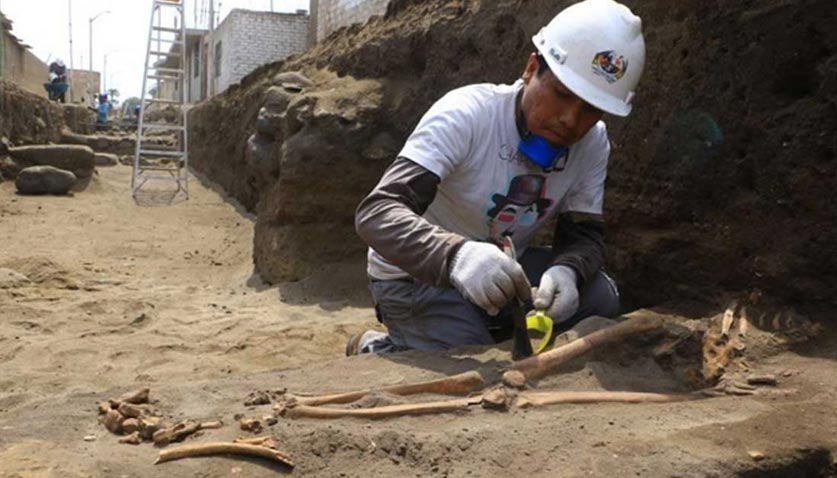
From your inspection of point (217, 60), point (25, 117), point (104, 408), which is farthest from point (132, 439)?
point (217, 60)

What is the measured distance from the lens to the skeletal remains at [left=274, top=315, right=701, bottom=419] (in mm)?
1964

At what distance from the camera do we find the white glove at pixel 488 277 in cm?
219

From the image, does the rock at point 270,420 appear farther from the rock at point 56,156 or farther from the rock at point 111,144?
the rock at point 111,144

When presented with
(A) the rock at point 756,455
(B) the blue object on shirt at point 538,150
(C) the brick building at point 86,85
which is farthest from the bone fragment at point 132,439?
(C) the brick building at point 86,85

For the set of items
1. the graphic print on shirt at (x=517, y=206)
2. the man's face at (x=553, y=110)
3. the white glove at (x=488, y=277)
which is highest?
the man's face at (x=553, y=110)

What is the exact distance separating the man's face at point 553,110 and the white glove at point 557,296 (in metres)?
0.44

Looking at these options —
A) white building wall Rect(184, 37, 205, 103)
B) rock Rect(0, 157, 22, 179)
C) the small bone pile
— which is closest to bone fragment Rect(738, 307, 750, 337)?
the small bone pile

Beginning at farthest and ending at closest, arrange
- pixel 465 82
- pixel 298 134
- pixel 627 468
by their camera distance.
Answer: pixel 298 134, pixel 465 82, pixel 627 468

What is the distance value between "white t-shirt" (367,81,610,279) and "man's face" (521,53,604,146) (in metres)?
0.10

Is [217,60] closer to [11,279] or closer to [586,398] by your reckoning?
[11,279]

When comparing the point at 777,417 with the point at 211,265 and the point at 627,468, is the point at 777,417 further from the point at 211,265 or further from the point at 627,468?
the point at 211,265

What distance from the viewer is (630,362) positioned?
7.88 feet

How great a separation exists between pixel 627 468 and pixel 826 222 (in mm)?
1327

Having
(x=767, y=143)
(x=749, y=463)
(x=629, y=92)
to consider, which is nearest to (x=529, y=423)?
(x=749, y=463)
